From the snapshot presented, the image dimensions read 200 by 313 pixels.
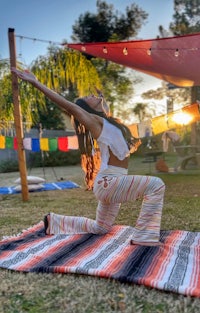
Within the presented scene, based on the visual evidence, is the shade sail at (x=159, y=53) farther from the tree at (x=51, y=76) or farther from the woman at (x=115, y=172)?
the woman at (x=115, y=172)

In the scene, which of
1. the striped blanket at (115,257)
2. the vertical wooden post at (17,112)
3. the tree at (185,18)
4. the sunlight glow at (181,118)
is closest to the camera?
the striped blanket at (115,257)

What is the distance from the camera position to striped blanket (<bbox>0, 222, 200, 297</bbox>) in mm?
1947

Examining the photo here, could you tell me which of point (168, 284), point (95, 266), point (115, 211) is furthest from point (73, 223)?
point (168, 284)

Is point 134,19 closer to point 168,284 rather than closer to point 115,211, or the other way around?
point 115,211

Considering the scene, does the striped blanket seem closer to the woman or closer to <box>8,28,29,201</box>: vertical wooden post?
the woman

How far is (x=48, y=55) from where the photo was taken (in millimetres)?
6645

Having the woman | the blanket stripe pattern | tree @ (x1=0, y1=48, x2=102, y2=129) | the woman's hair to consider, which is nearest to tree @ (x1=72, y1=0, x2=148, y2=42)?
tree @ (x1=0, y1=48, x2=102, y2=129)

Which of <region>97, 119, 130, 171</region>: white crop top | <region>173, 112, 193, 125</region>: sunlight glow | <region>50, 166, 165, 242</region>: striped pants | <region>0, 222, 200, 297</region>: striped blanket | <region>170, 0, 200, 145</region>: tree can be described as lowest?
<region>0, 222, 200, 297</region>: striped blanket

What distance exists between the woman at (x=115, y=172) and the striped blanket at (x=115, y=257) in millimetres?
177

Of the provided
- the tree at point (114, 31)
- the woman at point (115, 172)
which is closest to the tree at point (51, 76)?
the woman at point (115, 172)

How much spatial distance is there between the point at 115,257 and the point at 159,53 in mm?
3085

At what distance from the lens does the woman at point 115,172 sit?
2.45 metres

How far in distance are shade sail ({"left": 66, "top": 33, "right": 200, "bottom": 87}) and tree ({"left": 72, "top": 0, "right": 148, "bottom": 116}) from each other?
24.7 feet

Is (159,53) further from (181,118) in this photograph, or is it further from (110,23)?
(110,23)
